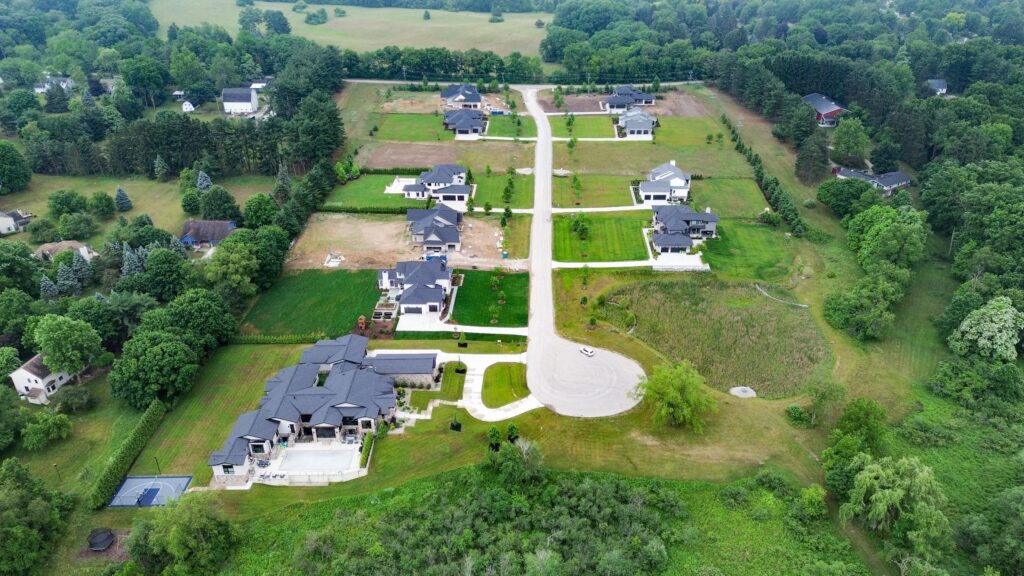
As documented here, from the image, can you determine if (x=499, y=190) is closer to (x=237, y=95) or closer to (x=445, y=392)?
(x=445, y=392)

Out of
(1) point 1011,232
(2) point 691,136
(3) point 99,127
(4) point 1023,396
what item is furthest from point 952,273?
(3) point 99,127

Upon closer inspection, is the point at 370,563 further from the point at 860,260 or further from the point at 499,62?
the point at 499,62

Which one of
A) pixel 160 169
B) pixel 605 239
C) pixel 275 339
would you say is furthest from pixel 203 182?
pixel 605 239

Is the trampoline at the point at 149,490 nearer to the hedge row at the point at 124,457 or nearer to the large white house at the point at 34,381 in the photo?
the hedge row at the point at 124,457

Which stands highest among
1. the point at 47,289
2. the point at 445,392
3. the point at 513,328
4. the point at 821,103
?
the point at 821,103

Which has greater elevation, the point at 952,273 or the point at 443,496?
the point at 952,273

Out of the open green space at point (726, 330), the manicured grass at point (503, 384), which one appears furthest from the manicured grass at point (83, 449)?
the open green space at point (726, 330)
